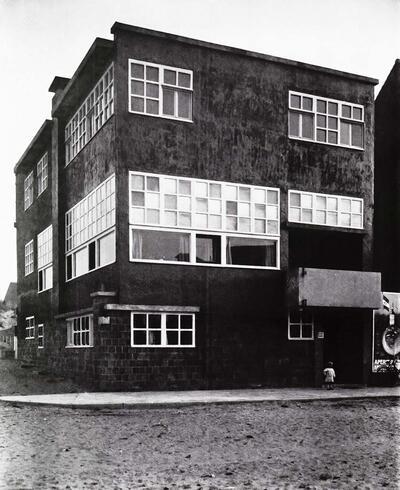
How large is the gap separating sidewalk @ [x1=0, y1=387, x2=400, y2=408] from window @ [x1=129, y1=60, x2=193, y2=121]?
8309 mm

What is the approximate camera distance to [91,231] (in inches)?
876

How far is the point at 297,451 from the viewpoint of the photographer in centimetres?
984

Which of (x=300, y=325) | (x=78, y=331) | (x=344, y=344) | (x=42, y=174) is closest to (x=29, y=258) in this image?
(x=42, y=174)

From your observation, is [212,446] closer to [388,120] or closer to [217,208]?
[217,208]

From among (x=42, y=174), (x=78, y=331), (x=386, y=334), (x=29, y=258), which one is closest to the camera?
(x=386, y=334)

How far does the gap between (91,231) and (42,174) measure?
9213 millimetres

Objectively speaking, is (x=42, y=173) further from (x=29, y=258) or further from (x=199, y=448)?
(x=199, y=448)

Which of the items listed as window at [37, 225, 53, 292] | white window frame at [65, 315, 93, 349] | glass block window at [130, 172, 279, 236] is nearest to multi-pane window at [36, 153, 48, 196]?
window at [37, 225, 53, 292]

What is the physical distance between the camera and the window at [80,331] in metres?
21.1

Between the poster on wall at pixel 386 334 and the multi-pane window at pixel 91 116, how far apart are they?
429 inches

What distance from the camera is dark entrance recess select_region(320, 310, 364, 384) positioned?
22.2 m

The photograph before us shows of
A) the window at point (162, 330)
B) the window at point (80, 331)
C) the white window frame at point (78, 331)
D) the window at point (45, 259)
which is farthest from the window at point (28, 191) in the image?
the window at point (162, 330)

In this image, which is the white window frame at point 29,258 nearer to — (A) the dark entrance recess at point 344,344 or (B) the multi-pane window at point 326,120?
(A) the dark entrance recess at point 344,344

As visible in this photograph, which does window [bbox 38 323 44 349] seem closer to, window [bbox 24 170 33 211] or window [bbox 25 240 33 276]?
window [bbox 25 240 33 276]
